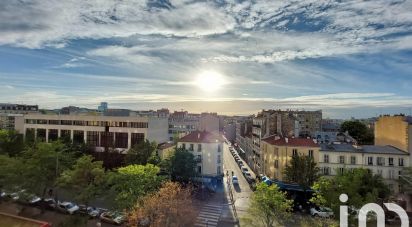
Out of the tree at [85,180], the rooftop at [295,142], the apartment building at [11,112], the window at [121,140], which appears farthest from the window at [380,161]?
the apartment building at [11,112]

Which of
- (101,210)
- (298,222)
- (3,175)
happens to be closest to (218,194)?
(298,222)

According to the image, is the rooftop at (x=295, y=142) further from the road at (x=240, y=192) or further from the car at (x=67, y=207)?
the car at (x=67, y=207)

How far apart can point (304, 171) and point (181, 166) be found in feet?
64.6

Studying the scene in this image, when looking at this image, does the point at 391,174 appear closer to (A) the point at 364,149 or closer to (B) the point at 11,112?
(A) the point at 364,149

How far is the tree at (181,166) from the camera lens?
55938 millimetres

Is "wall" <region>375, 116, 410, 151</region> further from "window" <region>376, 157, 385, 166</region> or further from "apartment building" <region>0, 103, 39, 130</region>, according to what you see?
"apartment building" <region>0, 103, 39, 130</region>

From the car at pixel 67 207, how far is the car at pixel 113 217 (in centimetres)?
533

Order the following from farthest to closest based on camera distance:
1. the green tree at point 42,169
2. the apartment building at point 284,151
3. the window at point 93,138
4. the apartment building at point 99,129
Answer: the window at point 93,138, the apartment building at point 99,129, the apartment building at point 284,151, the green tree at point 42,169

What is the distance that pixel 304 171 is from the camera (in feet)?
169

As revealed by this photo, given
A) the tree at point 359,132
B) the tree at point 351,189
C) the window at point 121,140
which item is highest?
the tree at point 359,132

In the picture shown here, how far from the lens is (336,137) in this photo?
7431 cm

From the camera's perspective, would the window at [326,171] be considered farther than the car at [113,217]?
Yes

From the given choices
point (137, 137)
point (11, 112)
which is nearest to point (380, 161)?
point (137, 137)

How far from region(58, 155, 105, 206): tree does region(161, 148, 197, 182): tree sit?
16.9m
